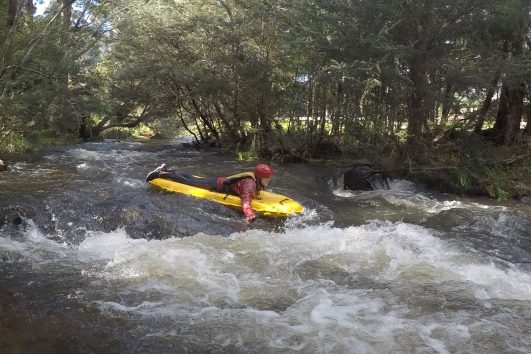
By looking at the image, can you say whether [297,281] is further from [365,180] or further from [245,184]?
[365,180]

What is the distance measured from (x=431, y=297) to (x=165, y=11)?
11.0 metres

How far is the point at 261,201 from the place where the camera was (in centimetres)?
→ 706

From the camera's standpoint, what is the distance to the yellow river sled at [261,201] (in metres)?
6.87

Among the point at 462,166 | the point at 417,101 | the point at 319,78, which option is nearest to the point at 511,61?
the point at 417,101

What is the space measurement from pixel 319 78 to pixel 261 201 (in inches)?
137

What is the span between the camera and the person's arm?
21.6 ft

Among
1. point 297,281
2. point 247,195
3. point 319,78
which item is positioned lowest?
point 297,281

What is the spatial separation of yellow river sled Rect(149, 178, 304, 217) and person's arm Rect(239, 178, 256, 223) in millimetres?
165

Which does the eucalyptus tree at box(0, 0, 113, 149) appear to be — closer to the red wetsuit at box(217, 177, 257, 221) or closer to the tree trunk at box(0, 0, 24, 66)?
the tree trunk at box(0, 0, 24, 66)

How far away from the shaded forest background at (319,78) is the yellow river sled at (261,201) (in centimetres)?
263

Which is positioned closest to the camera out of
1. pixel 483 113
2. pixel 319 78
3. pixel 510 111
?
pixel 319 78

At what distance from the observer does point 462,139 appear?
1079 cm

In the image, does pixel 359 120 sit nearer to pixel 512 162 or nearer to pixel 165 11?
pixel 512 162

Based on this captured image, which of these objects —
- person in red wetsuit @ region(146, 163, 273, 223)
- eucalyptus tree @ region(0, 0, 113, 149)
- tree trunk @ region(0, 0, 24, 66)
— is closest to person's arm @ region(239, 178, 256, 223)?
person in red wetsuit @ region(146, 163, 273, 223)
